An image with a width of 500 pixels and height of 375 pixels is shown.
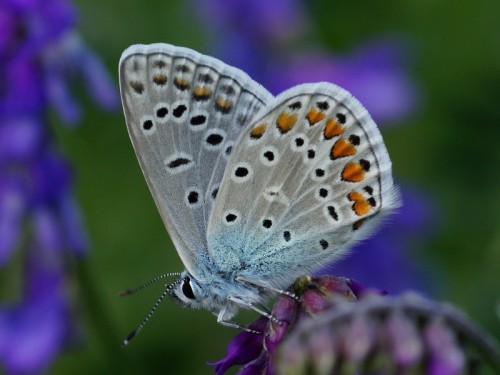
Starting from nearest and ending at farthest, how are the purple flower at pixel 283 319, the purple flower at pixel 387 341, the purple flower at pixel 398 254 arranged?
the purple flower at pixel 387 341 → the purple flower at pixel 283 319 → the purple flower at pixel 398 254

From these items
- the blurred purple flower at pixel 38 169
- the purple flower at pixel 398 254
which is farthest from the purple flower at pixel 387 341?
the purple flower at pixel 398 254

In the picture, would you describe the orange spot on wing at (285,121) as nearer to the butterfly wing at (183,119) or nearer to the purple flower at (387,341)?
the butterfly wing at (183,119)

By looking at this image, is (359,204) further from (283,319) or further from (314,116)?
(283,319)

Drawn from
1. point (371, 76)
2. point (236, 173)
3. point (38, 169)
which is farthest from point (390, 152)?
point (236, 173)

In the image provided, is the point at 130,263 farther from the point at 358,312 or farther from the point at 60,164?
the point at 358,312

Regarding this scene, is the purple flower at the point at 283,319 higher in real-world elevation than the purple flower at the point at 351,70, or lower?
higher

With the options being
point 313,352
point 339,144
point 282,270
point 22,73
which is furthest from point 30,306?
point 313,352

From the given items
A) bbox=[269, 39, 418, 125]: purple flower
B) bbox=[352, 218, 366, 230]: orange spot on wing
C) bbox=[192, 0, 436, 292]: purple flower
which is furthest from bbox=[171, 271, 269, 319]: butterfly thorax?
bbox=[269, 39, 418, 125]: purple flower
